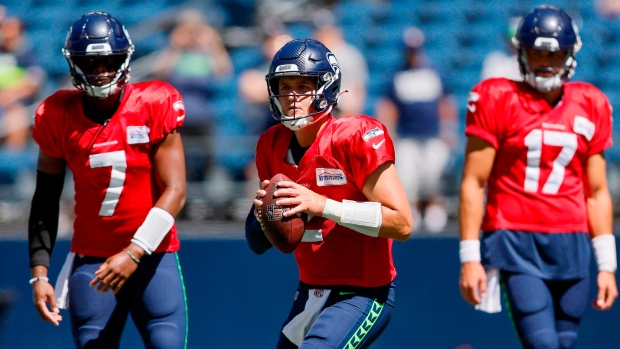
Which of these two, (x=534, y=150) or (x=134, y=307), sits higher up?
(x=534, y=150)

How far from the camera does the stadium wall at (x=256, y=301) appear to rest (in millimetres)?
5953

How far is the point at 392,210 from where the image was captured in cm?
362

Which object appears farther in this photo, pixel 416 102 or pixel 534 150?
pixel 416 102

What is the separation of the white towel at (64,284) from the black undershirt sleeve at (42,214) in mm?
90

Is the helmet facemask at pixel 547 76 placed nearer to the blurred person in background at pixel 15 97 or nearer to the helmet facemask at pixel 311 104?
the helmet facemask at pixel 311 104

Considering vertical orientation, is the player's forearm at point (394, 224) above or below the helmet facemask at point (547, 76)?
below

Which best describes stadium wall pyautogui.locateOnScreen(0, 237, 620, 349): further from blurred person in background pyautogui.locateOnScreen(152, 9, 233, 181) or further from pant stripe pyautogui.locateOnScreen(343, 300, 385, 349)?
pant stripe pyautogui.locateOnScreen(343, 300, 385, 349)

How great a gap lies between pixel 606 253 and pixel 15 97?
5187mm

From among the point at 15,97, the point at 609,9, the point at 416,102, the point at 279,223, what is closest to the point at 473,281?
the point at 279,223

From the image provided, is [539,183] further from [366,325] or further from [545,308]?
[366,325]

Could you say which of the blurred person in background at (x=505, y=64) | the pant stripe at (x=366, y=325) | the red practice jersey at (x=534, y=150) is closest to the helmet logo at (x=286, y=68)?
the pant stripe at (x=366, y=325)

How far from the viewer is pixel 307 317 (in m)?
3.82

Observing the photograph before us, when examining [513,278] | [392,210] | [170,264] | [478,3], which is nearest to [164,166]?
[170,264]

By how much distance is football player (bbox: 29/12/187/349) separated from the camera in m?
4.18
